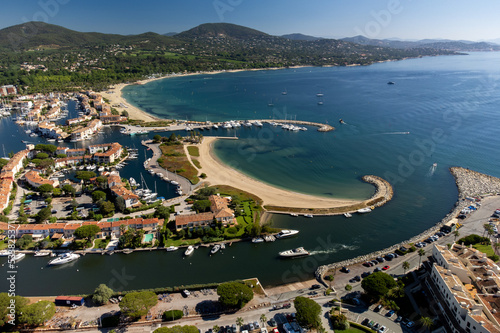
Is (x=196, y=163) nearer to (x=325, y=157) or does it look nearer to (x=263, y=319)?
(x=325, y=157)

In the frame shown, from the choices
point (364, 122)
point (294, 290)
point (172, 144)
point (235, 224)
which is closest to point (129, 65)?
point (172, 144)

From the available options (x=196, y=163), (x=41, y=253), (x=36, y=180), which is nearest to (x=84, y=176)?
(x=36, y=180)

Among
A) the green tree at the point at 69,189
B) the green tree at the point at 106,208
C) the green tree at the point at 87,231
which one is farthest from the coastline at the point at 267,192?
the green tree at the point at 69,189

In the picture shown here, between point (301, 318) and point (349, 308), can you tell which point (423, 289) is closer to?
point (349, 308)

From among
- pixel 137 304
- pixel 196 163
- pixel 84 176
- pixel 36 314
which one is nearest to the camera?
pixel 36 314

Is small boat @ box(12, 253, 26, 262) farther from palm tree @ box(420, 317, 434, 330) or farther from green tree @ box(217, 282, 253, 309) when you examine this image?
palm tree @ box(420, 317, 434, 330)

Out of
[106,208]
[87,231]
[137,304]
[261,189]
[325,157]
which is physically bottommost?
[137,304]

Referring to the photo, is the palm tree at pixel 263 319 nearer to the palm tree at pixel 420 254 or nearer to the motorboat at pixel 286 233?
the motorboat at pixel 286 233
